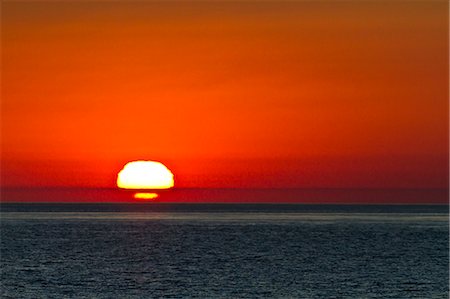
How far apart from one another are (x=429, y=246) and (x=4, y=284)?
60.8 m

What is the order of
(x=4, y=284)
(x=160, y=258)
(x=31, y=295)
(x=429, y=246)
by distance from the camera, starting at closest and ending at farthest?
(x=31, y=295)
(x=4, y=284)
(x=160, y=258)
(x=429, y=246)

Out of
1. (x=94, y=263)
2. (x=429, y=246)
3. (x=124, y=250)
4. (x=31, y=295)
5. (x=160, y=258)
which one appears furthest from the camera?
(x=429, y=246)

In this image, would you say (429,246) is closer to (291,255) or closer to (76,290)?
(291,255)

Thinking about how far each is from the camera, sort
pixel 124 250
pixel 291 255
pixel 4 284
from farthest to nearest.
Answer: pixel 124 250 → pixel 291 255 → pixel 4 284

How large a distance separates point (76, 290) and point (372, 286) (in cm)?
1862

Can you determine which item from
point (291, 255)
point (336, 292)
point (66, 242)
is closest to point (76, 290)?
point (336, 292)

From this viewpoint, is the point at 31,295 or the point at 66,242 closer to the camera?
the point at 31,295

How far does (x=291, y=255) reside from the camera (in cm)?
8856

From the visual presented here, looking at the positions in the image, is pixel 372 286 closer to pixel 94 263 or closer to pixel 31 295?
pixel 31 295

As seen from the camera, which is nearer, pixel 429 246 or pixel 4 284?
pixel 4 284

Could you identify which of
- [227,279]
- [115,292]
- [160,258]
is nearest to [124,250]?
[160,258]

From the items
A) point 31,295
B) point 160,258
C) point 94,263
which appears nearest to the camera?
point 31,295

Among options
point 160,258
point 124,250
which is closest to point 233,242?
point 124,250

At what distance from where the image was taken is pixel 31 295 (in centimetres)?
5281
